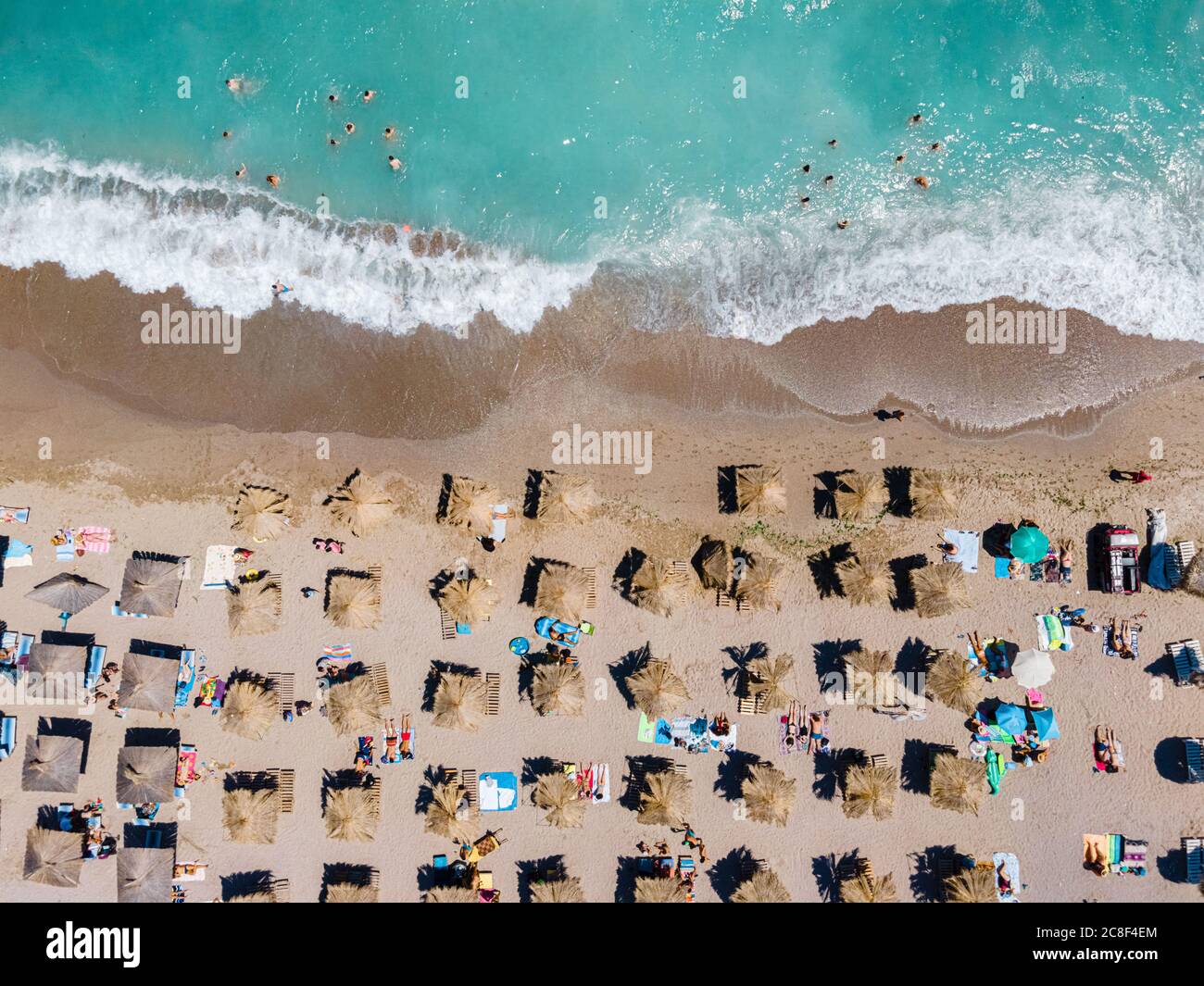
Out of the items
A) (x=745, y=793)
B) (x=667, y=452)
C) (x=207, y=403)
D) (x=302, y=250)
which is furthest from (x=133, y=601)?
(x=745, y=793)

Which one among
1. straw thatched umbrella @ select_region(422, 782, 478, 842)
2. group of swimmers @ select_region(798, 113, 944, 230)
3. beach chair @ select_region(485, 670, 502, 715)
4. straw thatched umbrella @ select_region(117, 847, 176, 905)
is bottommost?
straw thatched umbrella @ select_region(117, 847, 176, 905)

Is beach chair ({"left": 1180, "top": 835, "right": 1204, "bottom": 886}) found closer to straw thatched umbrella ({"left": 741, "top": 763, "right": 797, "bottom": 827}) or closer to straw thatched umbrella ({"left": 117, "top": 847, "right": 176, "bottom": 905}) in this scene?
straw thatched umbrella ({"left": 741, "top": 763, "right": 797, "bottom": 827})

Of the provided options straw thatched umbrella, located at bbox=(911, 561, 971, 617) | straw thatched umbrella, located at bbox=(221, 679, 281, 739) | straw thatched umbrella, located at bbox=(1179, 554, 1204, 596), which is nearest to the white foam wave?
straw thatched umbrella, located at bbox=(221, 679, 281, 739)

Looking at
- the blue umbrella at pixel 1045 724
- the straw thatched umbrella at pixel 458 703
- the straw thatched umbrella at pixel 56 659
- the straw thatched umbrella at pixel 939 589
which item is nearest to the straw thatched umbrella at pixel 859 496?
the straw thatched umbrella at pixel 939 589

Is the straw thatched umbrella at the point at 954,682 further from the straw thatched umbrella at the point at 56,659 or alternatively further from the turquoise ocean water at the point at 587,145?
the straw thatched umbrella at the point at 56,659

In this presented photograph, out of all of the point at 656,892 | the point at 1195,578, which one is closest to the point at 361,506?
the point at 656,892
